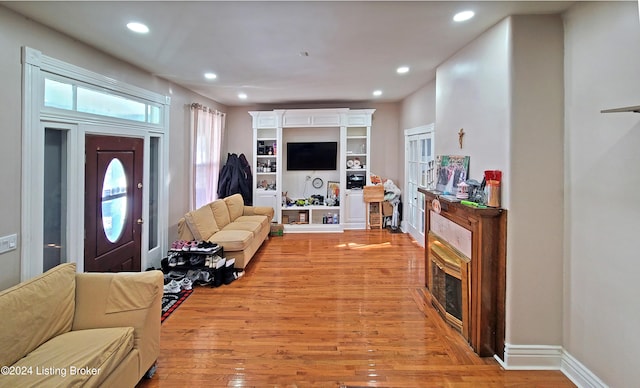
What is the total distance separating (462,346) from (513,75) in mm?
2202

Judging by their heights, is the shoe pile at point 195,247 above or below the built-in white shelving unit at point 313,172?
below

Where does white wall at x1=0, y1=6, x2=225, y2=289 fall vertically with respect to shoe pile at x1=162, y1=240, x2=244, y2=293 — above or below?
above

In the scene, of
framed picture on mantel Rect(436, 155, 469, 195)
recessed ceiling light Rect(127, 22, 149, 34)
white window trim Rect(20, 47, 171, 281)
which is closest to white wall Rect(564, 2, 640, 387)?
framed picture on mantel Rect(436, 155, 469, 195)

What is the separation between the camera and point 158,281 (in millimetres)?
2287

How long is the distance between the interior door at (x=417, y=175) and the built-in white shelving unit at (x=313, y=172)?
0.87 meters

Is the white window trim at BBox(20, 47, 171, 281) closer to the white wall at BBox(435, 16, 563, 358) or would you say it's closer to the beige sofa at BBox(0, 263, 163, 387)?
the beige sofa at BBox(0, 263, 163, 387)

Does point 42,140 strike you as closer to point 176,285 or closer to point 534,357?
point 176,285

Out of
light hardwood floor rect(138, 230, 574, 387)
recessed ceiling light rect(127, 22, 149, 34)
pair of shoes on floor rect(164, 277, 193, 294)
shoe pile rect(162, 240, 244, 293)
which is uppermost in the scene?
recessed ceiling light rect(127, 22, 149, 34)

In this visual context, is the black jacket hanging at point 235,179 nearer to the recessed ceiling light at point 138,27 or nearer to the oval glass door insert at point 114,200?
the oval glass door insert at point 114,200

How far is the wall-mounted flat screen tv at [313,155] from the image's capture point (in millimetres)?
7004

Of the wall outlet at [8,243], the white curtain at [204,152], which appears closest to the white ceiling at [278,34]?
the white curtain at [204,152]

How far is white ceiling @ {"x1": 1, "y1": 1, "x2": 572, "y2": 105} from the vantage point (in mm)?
2336

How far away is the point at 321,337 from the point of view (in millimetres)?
2797

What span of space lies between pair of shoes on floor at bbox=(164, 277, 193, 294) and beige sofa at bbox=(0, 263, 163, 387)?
149cm
